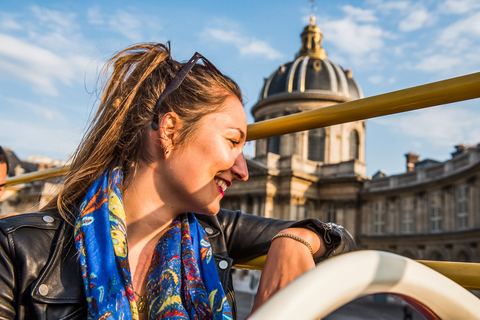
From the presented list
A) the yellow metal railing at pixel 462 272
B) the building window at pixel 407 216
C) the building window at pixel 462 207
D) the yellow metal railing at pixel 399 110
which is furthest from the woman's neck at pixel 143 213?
the building window at pixel 407 216

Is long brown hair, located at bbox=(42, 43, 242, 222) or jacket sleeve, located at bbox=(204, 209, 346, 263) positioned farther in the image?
jacket sleeve, located at bbox=(204, 209, 346, 263)

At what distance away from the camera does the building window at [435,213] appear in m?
28.8

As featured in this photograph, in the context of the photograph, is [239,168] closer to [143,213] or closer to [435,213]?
[143,213]

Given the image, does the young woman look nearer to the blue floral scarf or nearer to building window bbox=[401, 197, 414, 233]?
the blue floral scarf

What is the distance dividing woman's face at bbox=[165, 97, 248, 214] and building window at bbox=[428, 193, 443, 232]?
29801 millimetres

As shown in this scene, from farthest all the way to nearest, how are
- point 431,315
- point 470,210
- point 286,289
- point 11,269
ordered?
point 470,210 → point 11,269 → point 431,315 → point 286,289

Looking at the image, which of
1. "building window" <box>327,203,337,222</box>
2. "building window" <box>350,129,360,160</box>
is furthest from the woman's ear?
"building window" <box>350,129,360,160</box>

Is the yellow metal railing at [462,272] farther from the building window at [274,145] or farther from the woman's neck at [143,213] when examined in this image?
the building window at [274,145]

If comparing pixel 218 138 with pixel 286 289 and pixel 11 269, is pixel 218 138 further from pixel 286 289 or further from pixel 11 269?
pixel 286 289

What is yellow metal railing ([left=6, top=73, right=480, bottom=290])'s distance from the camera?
1273mm

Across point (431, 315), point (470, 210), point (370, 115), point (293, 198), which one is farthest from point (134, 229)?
point (293, 198)

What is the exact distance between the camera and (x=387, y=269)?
75 cm

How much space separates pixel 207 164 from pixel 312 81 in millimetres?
43530

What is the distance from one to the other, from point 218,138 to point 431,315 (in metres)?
0.96
